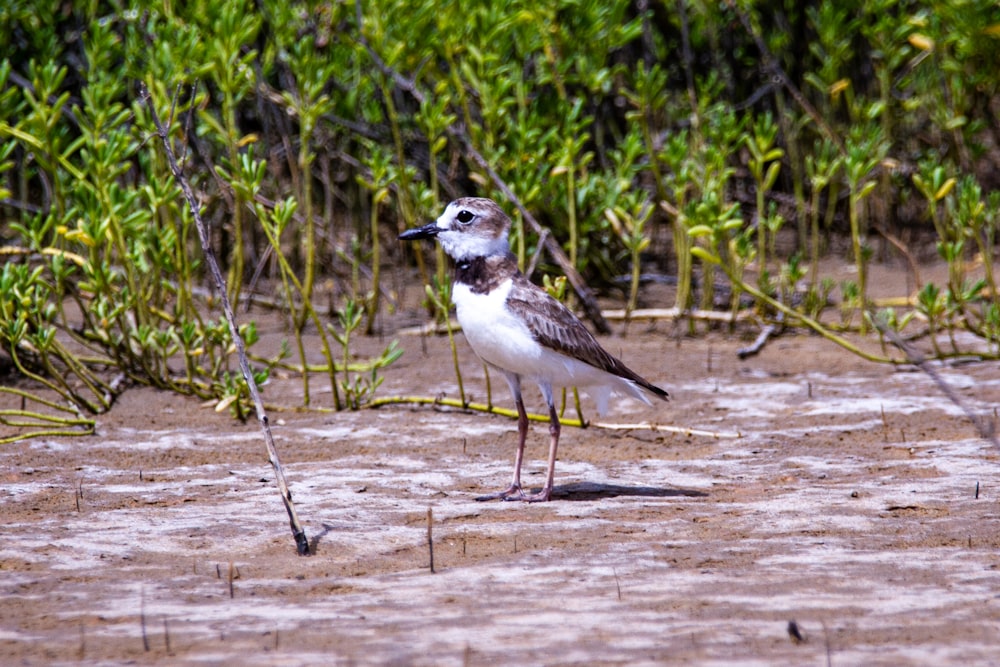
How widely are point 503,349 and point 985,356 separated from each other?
10.5 feet

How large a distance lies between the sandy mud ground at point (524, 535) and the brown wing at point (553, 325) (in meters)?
0.56

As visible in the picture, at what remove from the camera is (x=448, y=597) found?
11.8 feet

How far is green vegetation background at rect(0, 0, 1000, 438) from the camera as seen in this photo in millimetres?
6543

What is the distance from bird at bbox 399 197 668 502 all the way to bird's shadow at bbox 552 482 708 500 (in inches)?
5.5

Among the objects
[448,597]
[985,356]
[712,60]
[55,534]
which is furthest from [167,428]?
[712,60]

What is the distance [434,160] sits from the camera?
7.91m

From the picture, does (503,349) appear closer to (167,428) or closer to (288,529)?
(288,529)

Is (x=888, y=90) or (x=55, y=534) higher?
(x=888, y=90)

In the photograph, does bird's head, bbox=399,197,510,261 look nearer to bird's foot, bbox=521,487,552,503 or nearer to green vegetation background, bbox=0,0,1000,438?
green vegetation background, bbox=0,0,1000,438

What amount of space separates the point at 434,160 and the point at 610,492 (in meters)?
3.36

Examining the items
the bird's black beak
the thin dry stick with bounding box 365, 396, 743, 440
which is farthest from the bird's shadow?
the bird's black beak

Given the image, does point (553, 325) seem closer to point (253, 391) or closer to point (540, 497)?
point (540, 497)

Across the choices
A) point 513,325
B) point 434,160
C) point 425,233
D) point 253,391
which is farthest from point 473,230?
point 434,160

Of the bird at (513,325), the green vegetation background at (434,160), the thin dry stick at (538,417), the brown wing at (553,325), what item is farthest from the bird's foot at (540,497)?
the green vegetation background at (434,160)
